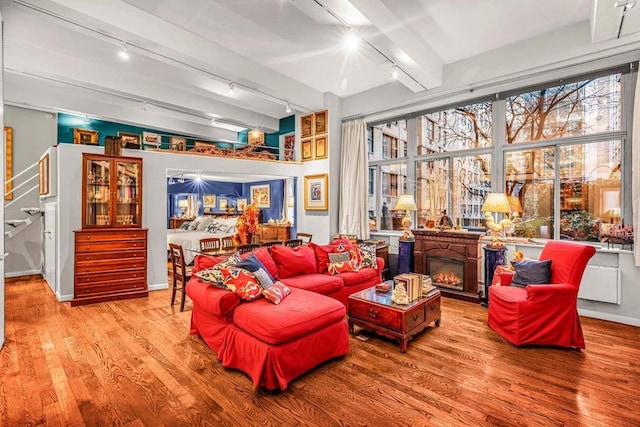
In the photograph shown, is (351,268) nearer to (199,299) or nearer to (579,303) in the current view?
(199,299)

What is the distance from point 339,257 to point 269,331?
6.68 ft

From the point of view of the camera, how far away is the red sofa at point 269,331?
7.78 ft

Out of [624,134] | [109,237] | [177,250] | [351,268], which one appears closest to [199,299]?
[177,250]

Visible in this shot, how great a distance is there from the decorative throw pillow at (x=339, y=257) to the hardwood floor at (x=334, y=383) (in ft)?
3.89

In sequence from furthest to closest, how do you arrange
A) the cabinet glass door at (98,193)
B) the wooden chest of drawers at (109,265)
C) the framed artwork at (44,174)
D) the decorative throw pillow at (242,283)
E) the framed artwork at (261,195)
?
1. the framed artwork at (261,195)
2. the framed artwork at (44,174)
3. the cabinet glass door at (98,193)
4. the wooden chest of drawers at (109,265)
5. the decorative throw pillow at (242,283)

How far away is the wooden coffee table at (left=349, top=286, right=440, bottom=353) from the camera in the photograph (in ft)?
10.0

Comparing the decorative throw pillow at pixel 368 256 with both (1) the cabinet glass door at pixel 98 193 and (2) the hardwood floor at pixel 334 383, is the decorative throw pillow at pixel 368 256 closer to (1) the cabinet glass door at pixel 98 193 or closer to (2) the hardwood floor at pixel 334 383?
(2) the hardwood floor at pixel 334 383

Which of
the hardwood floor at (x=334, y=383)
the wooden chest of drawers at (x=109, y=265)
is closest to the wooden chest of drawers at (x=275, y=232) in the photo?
the wooden chest of drawers at (x=109, y=265)

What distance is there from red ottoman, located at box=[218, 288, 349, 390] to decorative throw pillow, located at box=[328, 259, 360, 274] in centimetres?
121

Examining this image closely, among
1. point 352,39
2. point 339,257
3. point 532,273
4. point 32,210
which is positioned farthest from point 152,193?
point 532,273

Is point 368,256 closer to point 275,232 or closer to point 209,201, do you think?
point 275,232

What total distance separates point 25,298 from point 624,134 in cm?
861

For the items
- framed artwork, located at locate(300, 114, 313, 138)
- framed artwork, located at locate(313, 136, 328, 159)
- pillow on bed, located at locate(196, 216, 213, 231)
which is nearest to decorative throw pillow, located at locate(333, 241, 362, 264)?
framed artwork, located at locate(313, 136, 328, 159)

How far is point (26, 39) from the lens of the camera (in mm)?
4270
